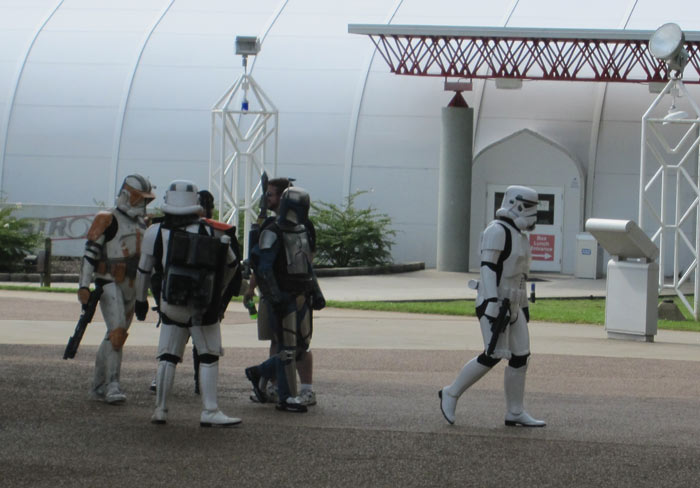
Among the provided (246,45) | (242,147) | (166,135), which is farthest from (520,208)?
(166,135)

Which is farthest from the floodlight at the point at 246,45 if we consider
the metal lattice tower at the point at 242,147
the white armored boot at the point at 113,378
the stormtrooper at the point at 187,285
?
the stormtrooper at the point at 187,285

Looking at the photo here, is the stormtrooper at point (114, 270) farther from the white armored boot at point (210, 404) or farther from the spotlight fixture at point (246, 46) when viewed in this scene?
the spotlight fixture at point (246, 46)

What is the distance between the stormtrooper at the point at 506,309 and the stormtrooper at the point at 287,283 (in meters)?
1.24

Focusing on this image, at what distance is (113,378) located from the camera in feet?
32.1

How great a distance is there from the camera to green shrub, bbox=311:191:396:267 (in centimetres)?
2691

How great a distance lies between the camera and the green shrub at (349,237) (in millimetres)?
26906

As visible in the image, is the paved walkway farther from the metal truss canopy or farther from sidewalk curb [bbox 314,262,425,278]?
the metal truss canopy

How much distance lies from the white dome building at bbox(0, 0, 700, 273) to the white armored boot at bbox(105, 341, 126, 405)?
60.0ft

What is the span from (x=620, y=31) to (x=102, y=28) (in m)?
13.5

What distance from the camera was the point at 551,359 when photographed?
13.4 meters

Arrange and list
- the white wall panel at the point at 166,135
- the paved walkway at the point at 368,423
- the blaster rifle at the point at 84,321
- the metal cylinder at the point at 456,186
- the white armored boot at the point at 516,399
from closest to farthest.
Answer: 1. the paved walkway at the point at 368,423
2. the white armored boot at the point at 516,399
3. the blaster rifle at the point at 84,321
4. the metal cylinder at the point at 456,186
5. the white wall panel at the point at 166,135

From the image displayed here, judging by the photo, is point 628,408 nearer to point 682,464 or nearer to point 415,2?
point 682,464

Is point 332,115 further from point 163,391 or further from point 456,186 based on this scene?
point 163,391

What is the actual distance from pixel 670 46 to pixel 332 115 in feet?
39.6
